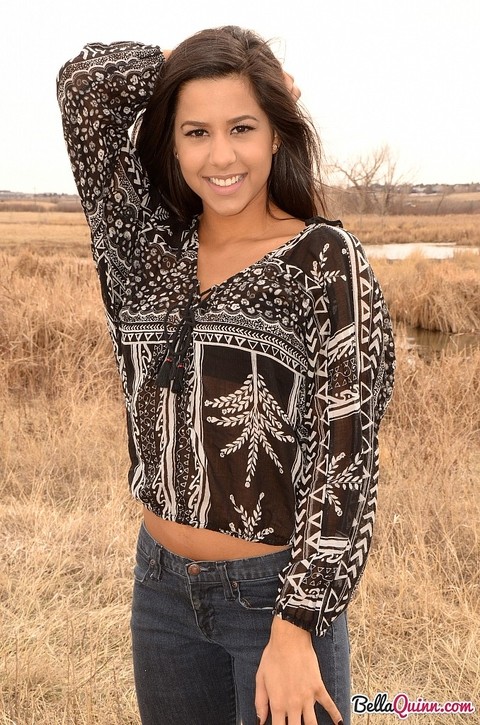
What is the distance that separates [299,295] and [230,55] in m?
0.54

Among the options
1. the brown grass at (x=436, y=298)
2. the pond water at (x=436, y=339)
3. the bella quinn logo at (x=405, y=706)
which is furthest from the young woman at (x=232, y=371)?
the brown grass at (x=436, y=298)

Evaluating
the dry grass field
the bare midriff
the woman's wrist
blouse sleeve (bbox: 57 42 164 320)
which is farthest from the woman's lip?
the dry grass field

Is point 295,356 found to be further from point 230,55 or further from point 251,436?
point 230,55

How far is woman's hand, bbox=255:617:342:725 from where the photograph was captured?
4.10 ft

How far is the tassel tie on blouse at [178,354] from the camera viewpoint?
4.53ft

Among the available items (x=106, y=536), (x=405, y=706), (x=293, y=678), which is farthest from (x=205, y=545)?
(x=106, y=536)

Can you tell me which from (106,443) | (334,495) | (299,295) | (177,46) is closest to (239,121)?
(177,46)

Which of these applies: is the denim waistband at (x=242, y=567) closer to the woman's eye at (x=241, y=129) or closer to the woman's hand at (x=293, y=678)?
the woman's hand at (x=293, y=678)

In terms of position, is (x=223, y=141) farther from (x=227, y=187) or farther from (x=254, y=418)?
(x=254, y=418)

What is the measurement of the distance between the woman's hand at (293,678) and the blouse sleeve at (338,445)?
0.03 m

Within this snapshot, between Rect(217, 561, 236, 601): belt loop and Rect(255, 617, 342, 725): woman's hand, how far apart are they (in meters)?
0.12

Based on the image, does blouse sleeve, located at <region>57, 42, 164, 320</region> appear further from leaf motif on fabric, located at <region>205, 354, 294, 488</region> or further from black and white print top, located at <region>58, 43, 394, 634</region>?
leaf motif on fabric, located at <region>205, 354, 294, 488</region>

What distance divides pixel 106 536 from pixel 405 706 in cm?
160

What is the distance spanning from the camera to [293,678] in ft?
4.11
